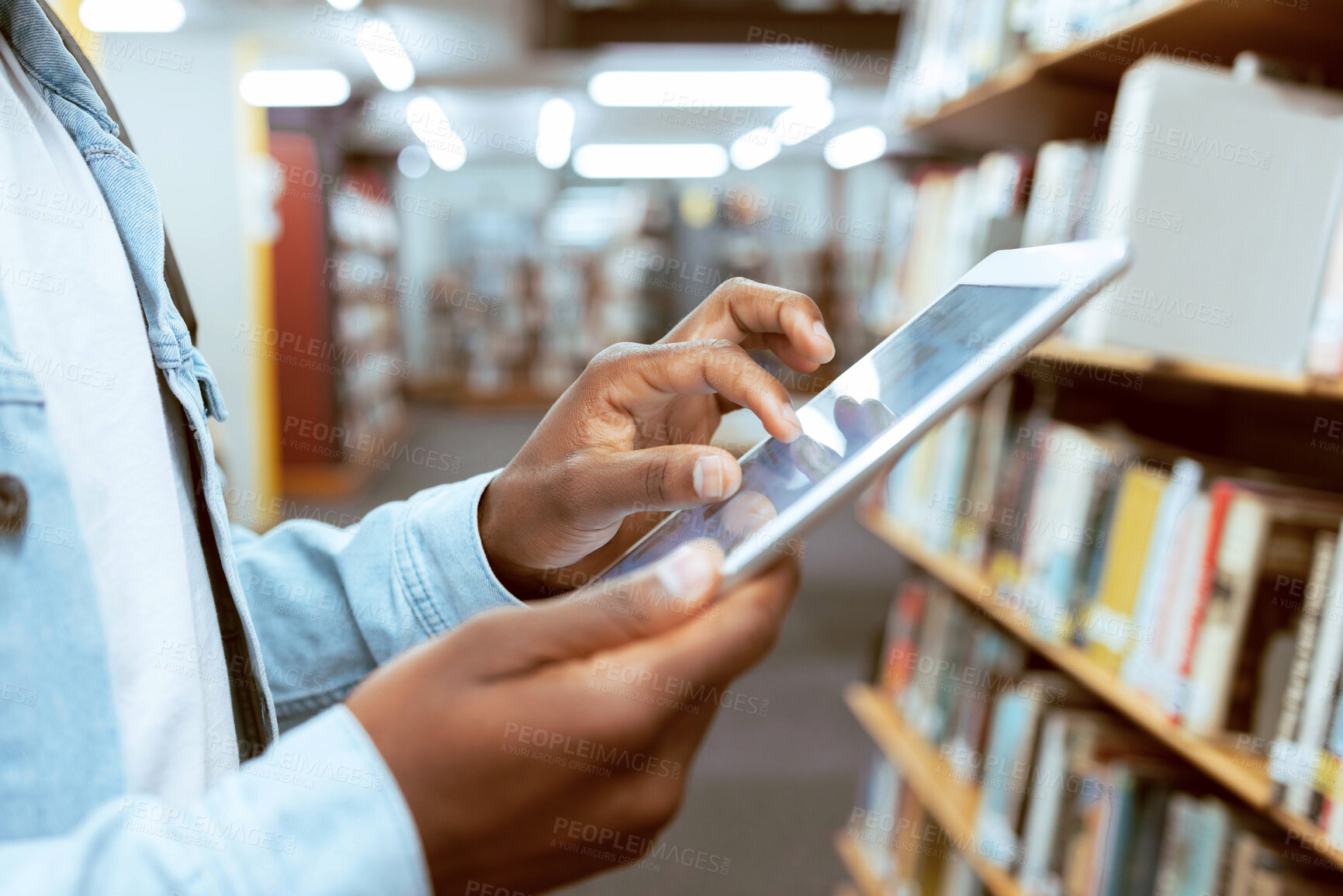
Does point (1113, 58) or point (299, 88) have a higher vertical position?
point (1113, 58)

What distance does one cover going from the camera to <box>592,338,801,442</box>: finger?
0.68 metres

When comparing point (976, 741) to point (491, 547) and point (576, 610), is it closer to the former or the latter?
point (491, 547)

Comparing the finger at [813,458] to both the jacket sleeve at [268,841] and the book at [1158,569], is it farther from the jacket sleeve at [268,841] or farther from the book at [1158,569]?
the book at [1158,569]

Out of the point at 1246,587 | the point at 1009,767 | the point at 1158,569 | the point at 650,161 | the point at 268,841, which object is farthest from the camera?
the point at 650,161

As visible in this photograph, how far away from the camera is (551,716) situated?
1.42 feet

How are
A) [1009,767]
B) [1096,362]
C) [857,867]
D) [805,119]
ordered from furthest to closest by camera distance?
1. [805,119]
2. [857,867]
3. [1009,767]
4. [1096,362]

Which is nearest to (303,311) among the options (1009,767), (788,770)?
(788,770)

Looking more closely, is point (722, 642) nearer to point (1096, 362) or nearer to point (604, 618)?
point (604, 618)

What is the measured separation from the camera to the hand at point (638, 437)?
0.68 metres

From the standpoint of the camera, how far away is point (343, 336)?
6516 millimetres

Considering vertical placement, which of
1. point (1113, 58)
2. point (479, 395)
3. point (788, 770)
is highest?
point (1113, 58)

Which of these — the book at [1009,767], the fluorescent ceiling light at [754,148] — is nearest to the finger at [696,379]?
the book at [1009,767]

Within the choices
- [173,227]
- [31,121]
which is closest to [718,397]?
[31,121]

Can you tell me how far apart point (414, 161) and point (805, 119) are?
5261 millimetres
